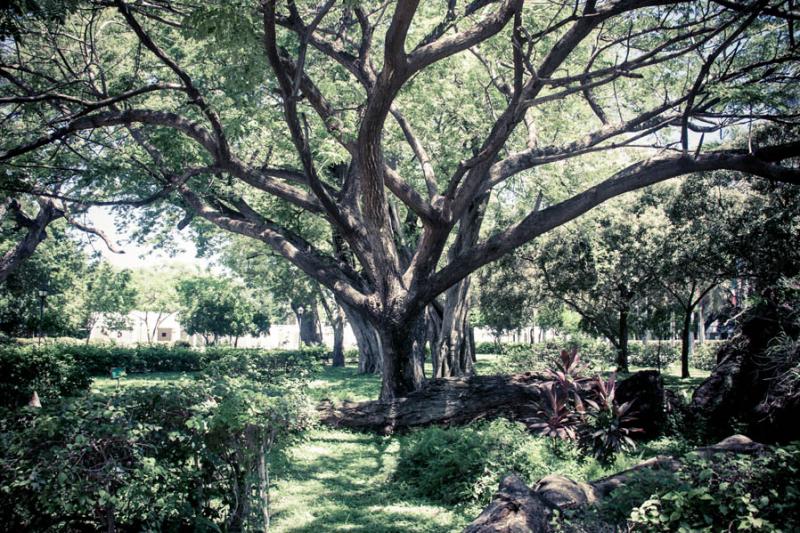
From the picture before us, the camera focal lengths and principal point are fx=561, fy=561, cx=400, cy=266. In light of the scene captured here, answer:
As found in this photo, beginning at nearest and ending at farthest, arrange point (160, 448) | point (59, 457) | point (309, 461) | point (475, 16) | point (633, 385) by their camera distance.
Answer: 1. point (59, 457)
2. point (160, 448)
3. point (309, 461)
4. point (633, 385)
5. point (475, 16)

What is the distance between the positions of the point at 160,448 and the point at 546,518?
289cm

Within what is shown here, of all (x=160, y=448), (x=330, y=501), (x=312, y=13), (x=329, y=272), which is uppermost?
(x=312, y=13)

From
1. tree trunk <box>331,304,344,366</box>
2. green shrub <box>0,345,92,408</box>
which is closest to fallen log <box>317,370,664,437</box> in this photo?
green shrub <box>0,345,92,408</box>

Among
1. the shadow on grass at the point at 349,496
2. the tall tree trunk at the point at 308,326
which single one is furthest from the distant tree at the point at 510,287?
the tall tree trunk at the point at 308,326

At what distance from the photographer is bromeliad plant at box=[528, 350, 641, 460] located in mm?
7578

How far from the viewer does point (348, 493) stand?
22.3ft

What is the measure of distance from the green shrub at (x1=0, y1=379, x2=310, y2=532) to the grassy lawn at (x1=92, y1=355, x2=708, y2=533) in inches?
17.5

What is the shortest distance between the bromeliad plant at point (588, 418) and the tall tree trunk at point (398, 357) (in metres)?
2.44

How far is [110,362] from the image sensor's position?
82.6ft

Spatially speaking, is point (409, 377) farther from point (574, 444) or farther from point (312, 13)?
point (312, 13)

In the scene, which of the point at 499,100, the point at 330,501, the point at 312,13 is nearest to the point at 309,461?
the point at 330,501

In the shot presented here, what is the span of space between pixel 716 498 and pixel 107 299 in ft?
157

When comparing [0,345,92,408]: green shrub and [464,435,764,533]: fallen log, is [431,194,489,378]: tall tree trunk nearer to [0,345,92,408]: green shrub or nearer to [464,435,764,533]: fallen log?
[0,345,92,408]: green shrub

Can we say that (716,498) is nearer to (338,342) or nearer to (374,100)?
(374,100)
